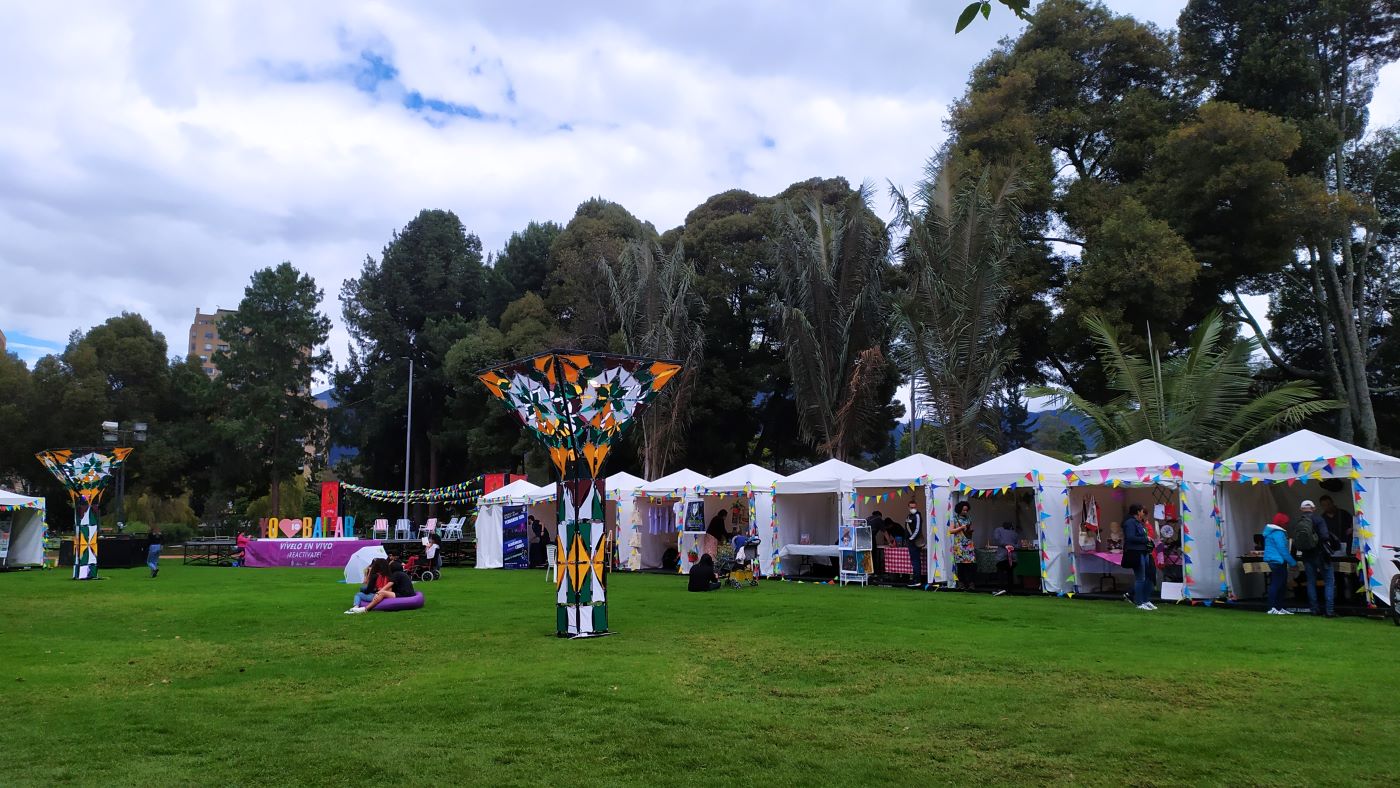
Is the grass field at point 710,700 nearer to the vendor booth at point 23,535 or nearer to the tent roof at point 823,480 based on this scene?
the tent roof at point 823,480

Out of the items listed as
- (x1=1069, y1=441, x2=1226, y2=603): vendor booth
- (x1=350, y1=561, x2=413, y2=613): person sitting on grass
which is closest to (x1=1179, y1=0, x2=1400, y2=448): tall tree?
(x1=1069, y1=441, x2=1226, y2=603): vendor booth

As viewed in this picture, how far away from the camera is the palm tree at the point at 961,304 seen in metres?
21.9

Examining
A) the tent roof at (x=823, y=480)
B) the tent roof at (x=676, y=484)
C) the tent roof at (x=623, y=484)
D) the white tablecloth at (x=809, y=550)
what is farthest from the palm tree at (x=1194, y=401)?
the tent roof at (x=623, y=484)

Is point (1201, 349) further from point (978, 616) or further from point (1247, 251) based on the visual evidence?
point (978, 616)

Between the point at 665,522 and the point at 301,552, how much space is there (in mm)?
10832

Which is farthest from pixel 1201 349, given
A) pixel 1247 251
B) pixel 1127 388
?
pixel 1247 251

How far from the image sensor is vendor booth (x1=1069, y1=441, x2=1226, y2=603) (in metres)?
14.0

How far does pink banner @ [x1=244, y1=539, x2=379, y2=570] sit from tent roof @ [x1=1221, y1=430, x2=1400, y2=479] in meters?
21.4

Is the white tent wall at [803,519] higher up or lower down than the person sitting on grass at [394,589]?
higher up

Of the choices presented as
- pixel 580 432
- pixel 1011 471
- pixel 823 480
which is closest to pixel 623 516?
pixel 823 480

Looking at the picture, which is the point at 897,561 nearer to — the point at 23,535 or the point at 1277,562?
the point at 1277,562

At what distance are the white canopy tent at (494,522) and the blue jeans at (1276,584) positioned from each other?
660 inches

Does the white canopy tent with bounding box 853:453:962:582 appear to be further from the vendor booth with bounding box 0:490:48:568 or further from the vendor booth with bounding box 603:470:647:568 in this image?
the vendor booth with bounding box 0:490:48:568

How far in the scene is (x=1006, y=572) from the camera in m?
16.8
